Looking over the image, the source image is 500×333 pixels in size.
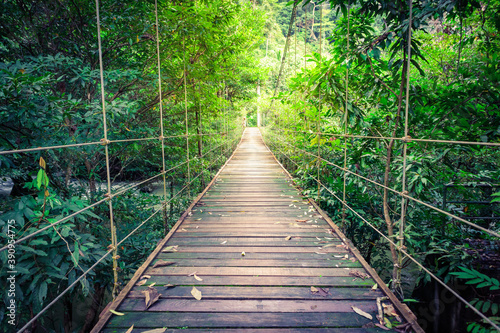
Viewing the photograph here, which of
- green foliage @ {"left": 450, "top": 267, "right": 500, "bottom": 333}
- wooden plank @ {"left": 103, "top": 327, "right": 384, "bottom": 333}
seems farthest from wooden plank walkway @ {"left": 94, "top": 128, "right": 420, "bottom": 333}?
green foliage @ {"left": 450, "top": 267, "right": 500, "bottom": 333}

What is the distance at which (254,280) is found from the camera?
1533 mm

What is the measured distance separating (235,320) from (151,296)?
0.47m

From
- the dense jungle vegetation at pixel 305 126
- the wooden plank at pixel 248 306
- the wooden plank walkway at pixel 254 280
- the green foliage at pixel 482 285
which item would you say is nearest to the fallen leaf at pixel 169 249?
the wooden plank walkway at pixel 254 280

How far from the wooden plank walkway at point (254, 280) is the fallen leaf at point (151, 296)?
0.03 metres

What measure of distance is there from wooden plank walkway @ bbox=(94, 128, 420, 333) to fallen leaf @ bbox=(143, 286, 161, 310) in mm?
26

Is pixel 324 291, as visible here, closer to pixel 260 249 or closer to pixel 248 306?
pixel 248 306

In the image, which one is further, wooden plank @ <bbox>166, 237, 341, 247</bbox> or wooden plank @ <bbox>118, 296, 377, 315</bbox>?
wooden plank @ <bbox>166, 237, 341, 247</bbox>

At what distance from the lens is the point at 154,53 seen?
304cm

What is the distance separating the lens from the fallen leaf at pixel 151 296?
1341 millimetres

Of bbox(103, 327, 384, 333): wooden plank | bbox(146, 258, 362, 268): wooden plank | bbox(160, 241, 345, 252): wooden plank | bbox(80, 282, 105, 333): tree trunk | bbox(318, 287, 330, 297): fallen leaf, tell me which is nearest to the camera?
bbox(103, 327, 384, 333): wooden plank

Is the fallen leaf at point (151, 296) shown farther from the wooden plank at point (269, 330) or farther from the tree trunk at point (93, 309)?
the tree trunk at point (93, 309)

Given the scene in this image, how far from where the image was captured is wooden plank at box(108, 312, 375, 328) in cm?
119

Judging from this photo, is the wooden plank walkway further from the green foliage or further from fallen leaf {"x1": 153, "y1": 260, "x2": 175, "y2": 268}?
the green foliage

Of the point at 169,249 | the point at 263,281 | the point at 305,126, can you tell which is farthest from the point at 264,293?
the point at 305,126
